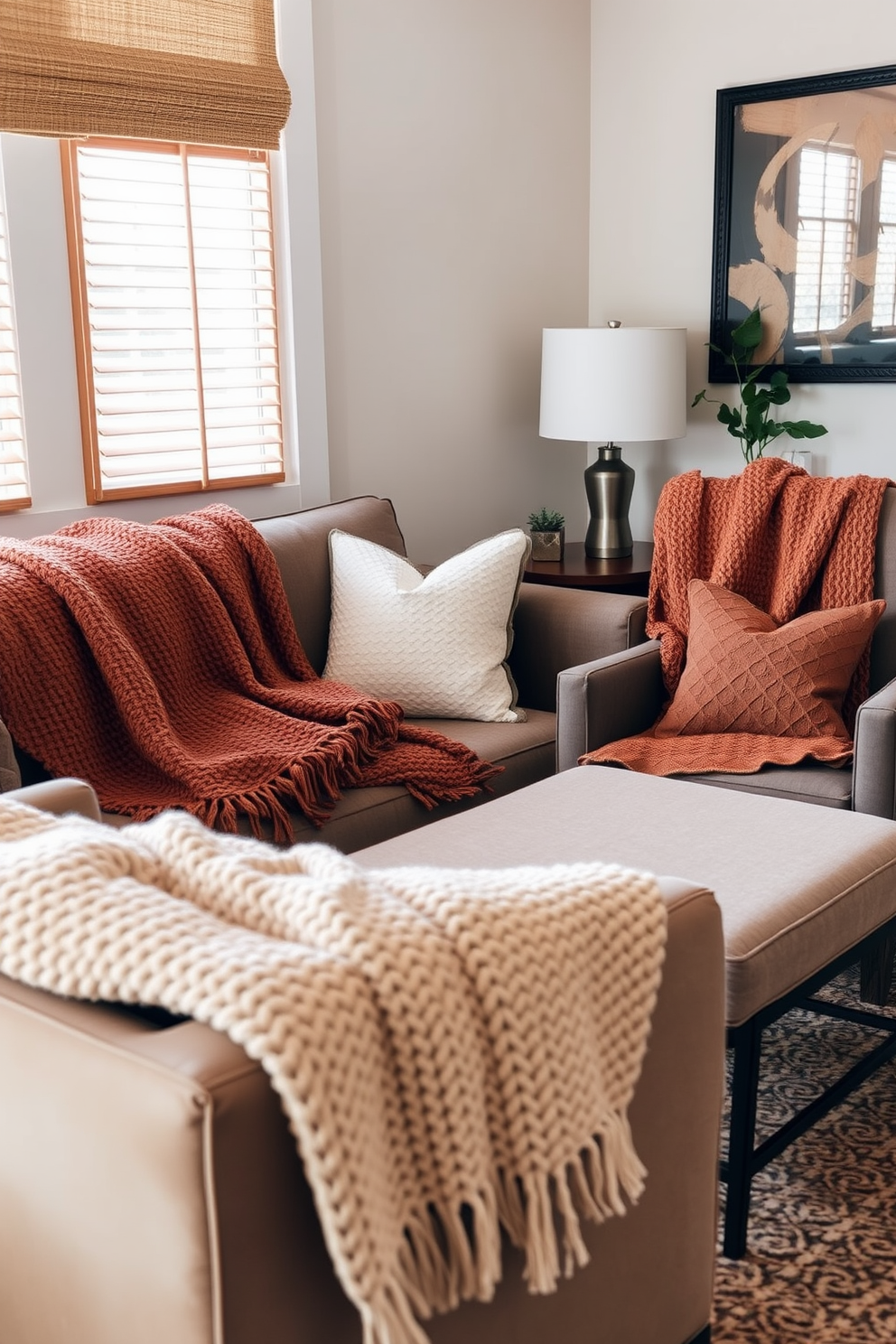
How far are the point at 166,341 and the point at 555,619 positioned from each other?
109cm

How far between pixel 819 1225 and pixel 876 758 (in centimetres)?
84

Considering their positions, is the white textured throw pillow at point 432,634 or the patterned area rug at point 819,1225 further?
the white textured throw pillow at point 432,634

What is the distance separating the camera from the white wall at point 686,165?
3.66 m

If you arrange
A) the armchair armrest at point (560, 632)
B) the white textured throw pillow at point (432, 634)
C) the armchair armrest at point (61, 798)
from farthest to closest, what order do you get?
the armchair armrest at point (560, 632)
the white textured throw pillow at point (432, 634)
the armchair armrest at point (61, 798)

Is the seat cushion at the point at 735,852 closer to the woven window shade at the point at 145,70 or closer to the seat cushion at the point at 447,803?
the seat cushion at the point at 447,803

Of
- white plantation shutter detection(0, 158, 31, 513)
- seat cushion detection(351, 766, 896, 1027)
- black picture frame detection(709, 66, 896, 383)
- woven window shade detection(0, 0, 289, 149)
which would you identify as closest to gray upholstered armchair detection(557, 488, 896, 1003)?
seat cushion detection(351, 766, 896, 1027)

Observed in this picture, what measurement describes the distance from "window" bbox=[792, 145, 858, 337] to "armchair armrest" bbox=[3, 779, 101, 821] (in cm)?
287

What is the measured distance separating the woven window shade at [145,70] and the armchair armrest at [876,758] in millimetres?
1858

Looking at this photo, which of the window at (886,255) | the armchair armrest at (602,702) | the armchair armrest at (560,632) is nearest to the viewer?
the armchair armrest at (602,702)

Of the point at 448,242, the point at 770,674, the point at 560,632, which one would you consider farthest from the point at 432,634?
the point at 448,242

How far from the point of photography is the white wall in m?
3.66

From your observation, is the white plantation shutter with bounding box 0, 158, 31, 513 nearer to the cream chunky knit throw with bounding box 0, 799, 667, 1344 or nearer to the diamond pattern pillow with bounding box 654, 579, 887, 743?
the diamond pattern pillow with bounding box 654, 579, 887, 743

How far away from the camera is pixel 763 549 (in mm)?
2963

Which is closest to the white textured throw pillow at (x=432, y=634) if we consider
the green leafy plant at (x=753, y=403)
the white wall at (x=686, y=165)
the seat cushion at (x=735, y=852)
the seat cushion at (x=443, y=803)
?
the seat cushion at (x=443, y=803)
